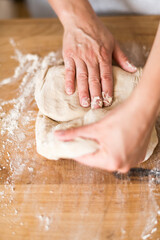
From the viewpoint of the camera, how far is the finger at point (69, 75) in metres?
1.00

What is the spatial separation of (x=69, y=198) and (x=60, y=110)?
34cm

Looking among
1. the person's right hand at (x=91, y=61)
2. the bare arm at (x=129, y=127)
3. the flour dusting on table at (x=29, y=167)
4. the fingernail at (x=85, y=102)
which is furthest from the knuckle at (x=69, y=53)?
the bare arm at (x=129, y=127)

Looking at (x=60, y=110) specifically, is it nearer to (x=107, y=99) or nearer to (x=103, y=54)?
(x=107, y=99)

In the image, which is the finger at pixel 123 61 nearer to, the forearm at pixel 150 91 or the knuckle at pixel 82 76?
the knuckle at pixel 82 76

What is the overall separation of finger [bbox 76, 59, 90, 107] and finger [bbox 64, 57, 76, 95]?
22 mm

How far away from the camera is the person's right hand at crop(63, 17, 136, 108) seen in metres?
0.99

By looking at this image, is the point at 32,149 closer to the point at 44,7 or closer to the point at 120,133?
the point at 120,133

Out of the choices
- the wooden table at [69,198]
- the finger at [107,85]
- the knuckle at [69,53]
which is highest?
the knuckle at [69,53]

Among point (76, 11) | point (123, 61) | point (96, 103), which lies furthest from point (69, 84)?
point (76, 11)

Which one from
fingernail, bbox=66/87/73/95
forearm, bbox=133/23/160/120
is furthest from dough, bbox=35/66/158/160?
forearm, bbox=133/23/160/120

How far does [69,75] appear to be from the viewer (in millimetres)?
1020

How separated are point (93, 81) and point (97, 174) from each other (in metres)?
0.38

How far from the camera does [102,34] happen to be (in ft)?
3.74

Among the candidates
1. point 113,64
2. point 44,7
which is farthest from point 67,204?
point 44,7
